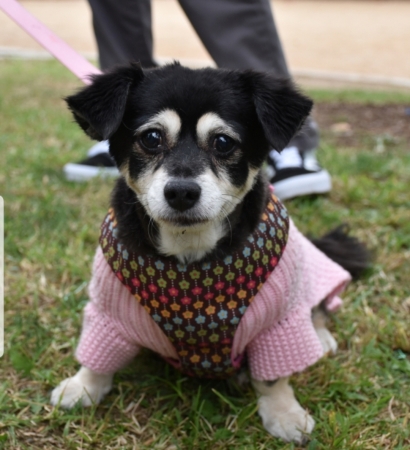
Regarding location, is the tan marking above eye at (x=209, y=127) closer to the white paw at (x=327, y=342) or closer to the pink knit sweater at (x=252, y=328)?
the pink knit sweater at (x=252, y=328)

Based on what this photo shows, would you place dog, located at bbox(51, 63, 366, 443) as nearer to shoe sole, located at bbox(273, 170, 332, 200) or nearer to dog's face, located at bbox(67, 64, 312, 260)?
dog's face, located at bbox(67, 64, 312, 260)

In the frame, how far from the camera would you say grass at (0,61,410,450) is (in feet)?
5.90

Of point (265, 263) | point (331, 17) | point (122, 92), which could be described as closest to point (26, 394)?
point (265, 263)

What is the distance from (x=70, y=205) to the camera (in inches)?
129

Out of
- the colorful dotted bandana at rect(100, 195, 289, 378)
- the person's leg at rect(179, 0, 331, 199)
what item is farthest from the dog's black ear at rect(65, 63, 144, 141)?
the person's leg at rect(179, 0, 331, 199)

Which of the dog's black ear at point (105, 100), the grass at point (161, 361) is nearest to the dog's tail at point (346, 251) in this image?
the grass at point (161, 361)

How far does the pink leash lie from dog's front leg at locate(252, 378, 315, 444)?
4.26 feet

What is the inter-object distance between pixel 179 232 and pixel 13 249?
135cm

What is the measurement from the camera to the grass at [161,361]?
180cm

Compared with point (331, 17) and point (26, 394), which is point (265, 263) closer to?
point (26, 394)

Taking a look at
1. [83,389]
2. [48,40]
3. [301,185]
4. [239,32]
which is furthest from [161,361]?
[239,32]

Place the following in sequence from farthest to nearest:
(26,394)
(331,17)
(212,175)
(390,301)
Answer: (331,17) → (390,301) → (26,394) → (212,175)

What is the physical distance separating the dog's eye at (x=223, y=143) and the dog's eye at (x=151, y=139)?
167 mm

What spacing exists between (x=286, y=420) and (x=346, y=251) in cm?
96
